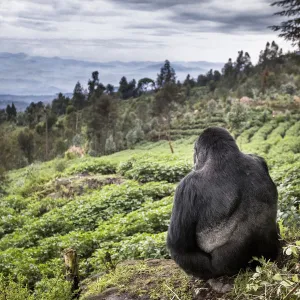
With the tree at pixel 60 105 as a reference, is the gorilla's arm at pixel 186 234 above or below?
below

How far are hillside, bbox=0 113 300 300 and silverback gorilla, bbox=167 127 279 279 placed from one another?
18cm

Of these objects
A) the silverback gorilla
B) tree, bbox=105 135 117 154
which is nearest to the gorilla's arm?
the silverback gorilla

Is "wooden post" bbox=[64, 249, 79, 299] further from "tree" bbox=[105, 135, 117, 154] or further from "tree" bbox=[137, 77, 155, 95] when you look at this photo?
"tree" bbox=[137, 77, 155, 95]

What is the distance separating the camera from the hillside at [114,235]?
137 inches

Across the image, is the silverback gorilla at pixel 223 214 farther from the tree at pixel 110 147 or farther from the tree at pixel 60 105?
the tree at pixel 60 105

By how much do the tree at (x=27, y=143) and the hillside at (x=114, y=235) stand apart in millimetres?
36125

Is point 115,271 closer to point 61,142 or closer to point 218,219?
point 218,219

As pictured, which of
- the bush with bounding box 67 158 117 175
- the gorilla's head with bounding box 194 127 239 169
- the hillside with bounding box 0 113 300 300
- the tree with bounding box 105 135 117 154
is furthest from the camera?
the tree with bounding box 105 135 117 154

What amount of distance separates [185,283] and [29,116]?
72.9 m

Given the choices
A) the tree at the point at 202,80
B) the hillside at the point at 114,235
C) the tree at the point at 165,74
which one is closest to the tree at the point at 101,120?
the hillside at the point at 114,235

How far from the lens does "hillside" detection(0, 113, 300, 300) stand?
11.4ft

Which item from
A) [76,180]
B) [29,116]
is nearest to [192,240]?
[76,180]

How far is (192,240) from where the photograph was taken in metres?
3.21

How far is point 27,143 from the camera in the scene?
5297 centimetres
